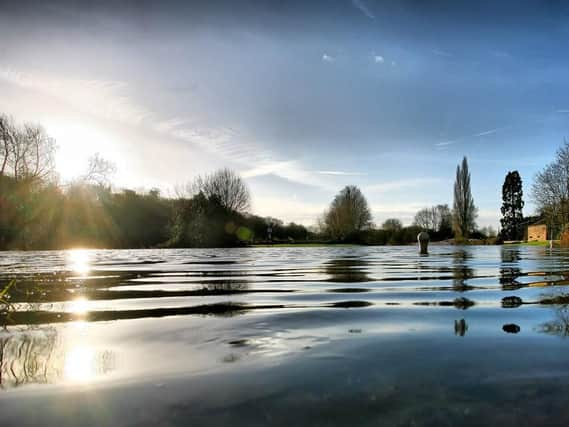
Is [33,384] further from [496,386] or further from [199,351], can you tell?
[496,386]

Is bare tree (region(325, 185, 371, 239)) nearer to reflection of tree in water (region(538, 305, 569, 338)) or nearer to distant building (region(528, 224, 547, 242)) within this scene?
distant building (region(528, 224, 547, 242))

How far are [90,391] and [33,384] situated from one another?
33 cm

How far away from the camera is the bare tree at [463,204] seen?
210 feet

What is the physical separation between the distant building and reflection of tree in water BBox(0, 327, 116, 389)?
72.4m

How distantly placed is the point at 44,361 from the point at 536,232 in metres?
77.0

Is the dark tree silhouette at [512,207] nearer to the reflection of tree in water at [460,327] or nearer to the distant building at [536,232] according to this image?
the distant building at [536,232]

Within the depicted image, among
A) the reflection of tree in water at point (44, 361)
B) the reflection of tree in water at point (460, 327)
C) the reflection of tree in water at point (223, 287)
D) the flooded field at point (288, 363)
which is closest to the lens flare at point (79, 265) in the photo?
Result: the reflection of tree in water at point (223, 287)

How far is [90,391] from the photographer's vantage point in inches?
70.9

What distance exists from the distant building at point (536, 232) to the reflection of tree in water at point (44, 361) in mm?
72403

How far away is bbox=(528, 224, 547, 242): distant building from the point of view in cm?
6253

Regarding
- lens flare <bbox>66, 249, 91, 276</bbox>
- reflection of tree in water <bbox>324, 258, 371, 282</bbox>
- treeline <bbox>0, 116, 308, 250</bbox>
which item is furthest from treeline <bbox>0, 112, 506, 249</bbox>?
reflection of tree in water <bbox>324, 258, 371, 282</bbox>

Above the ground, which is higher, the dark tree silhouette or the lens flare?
the dark tree silhouette

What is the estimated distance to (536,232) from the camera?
215 ft

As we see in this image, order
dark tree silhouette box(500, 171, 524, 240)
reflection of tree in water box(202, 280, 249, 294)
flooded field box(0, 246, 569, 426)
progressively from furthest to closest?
dark tree silhouette box(500, 171, 524, 240) → reflection of tree in water box(202, 280, 249, 294) → flooded field box(0, 246, 569, 426)
